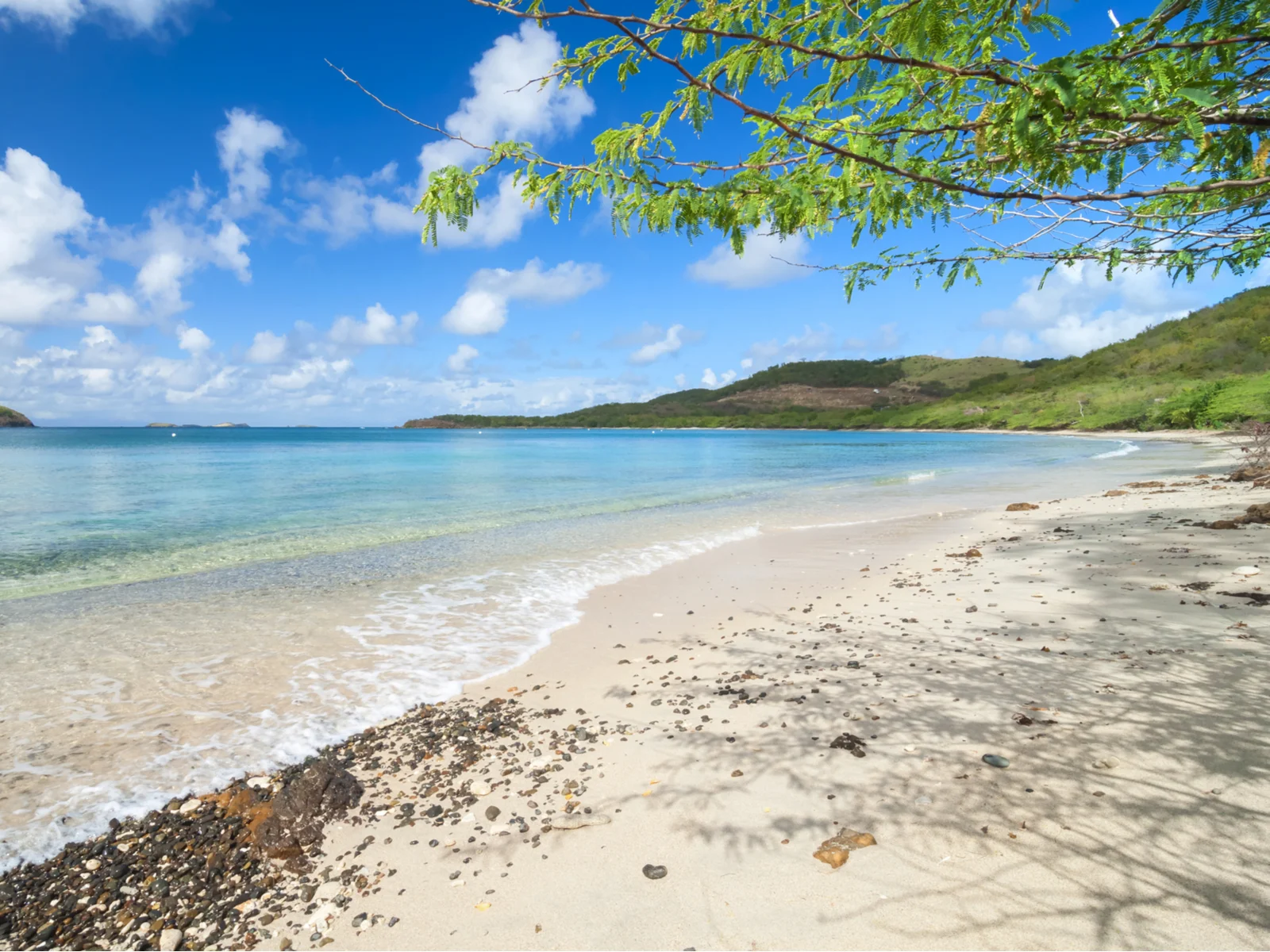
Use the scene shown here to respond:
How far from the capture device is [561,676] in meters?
6.82

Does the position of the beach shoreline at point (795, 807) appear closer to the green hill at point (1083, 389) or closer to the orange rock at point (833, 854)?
the orange rock at point (833, 854)

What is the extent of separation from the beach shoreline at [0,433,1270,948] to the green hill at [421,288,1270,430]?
167ft

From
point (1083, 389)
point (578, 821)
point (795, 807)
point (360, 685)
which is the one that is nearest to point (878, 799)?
point (795, 807)

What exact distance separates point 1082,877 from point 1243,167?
4.07 m

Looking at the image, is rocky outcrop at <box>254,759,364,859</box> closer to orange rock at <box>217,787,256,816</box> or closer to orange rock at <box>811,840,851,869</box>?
orange rock at <box>217,787,256,816</box>

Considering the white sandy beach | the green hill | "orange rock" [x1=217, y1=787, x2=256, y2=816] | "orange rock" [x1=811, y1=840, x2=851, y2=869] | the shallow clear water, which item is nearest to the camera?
the white sandy beach

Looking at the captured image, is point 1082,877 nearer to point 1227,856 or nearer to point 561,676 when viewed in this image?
point 1227,856

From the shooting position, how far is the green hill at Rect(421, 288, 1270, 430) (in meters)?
60.8

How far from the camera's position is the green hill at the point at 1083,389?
6084 centimetres

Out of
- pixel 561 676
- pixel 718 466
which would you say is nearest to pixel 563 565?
pixel 561 676

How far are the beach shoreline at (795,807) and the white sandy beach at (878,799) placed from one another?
0.02m

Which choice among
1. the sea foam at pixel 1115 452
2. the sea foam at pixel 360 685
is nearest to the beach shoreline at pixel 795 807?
the sea foam at pixel 360 685

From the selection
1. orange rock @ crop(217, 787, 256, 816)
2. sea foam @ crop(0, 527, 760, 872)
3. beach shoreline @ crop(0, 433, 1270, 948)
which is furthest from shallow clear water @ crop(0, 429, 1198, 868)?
beach shoreline @ crop(0, 433, 1270, 948)

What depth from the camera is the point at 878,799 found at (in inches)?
150
